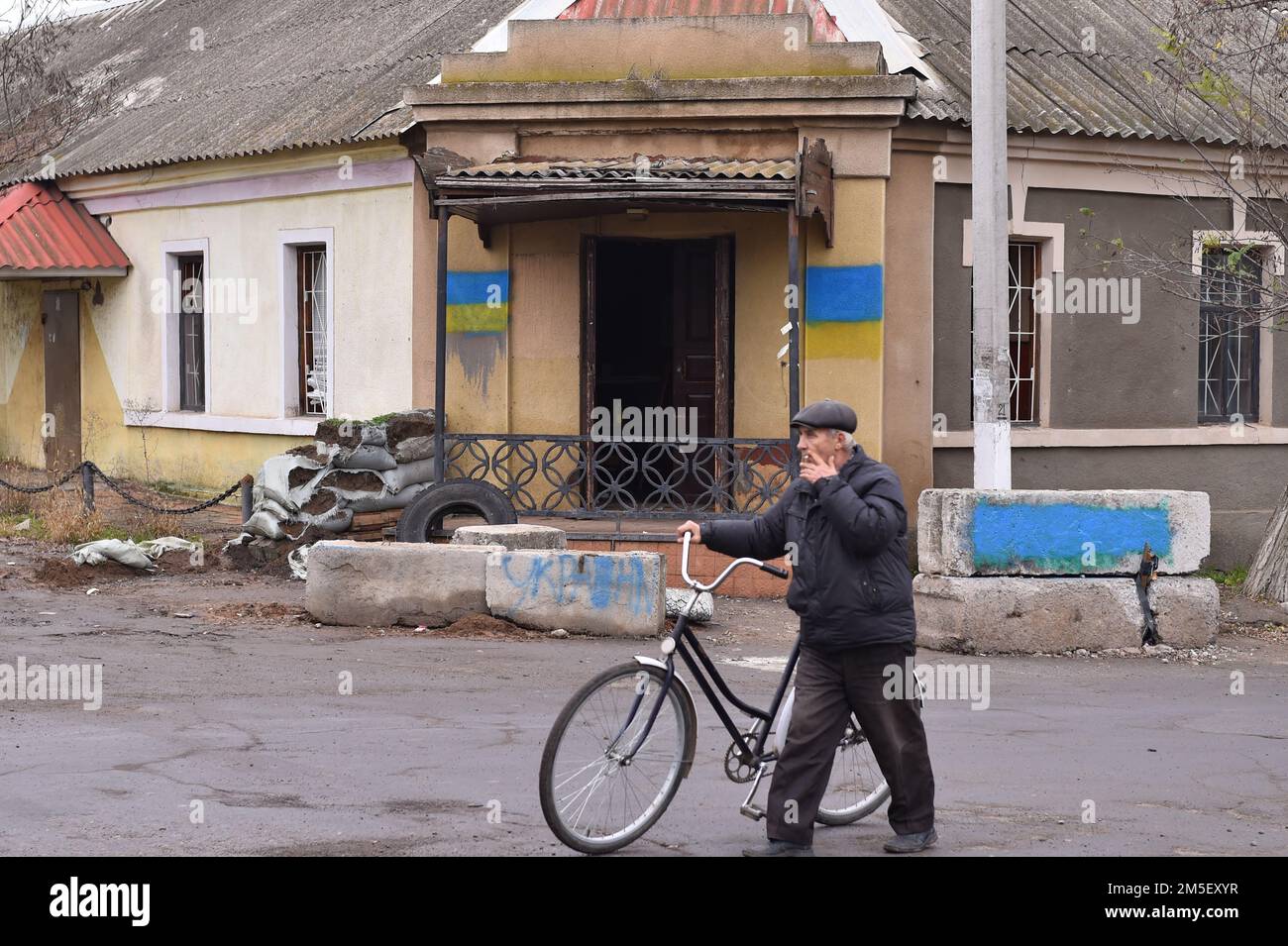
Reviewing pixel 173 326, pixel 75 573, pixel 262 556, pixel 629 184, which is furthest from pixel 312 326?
pixel 629 184

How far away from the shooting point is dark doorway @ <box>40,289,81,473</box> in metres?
19.7

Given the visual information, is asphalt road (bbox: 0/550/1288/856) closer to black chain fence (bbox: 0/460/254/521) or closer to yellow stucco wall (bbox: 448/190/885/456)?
black chain fence (bbox: 0/460/254/521)

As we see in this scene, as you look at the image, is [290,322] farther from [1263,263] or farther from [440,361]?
[1263,263]

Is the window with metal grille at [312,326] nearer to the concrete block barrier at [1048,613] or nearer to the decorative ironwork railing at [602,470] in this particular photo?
the decorative ironwork railing at [602,470]

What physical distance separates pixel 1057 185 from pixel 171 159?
9.36m

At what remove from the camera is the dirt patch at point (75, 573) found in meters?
12.3

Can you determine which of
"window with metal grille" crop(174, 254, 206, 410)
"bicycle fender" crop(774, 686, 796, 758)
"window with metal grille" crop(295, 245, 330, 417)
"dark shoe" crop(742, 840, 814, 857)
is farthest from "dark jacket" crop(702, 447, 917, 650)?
"window with metal grille" crop(174, 254, 206, 410)

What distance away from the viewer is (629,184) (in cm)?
1191

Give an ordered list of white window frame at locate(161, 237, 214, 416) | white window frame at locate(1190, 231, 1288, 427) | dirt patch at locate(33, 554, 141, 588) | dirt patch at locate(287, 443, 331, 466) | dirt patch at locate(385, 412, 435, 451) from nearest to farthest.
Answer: dirt patch at locate(33, 554, 141, 588) < dirt patch at locate(287, 443, 331, 466) < dirt patch at locate(385, 412, 435, 451) < white window frame at locate(1190, 231, 1288, 427) < white window frame at locate(161, 237, 214, 416)

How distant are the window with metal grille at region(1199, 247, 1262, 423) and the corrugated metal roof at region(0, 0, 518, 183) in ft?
25.1

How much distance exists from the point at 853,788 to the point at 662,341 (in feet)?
30.7

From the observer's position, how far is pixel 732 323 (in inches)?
547
